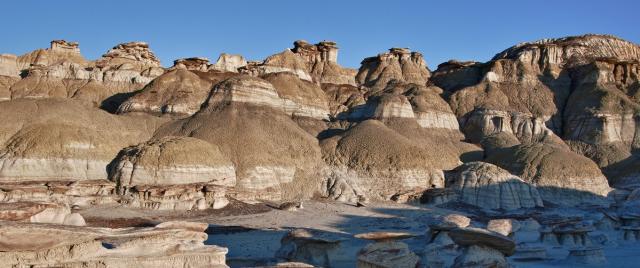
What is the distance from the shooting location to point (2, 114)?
4819 centimetres

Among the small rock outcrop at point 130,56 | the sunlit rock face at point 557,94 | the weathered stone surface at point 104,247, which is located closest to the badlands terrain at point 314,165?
the weathered stone surface at point 104,247

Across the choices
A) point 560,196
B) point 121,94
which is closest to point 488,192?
point 560,196

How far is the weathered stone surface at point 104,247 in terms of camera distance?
40.3 ft

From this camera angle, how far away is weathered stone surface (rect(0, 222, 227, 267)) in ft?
40.3

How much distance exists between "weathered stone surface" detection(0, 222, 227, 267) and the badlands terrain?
4 centimetres

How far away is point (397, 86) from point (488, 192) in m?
42.8

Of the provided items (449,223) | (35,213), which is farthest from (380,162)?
(35,213)

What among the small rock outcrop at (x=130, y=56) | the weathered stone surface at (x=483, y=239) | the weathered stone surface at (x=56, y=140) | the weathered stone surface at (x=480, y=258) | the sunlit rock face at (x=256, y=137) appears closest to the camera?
the weathered stone surface at (x=480, y=258)

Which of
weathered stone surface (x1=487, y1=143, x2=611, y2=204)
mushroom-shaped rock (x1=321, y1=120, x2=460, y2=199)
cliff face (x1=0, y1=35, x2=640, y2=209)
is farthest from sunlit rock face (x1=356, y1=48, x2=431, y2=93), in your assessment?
mushroom-shaped rock (x1=321, y1=120, x2=460, y2=199)

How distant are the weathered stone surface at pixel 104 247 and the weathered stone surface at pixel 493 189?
38501 millimetres

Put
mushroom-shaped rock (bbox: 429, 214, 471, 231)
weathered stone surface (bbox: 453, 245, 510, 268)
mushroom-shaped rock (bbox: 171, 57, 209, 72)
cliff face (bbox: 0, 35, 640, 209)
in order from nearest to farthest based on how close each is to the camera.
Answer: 1. weathered stone surface (bbox: 453, 245, 510, 268)
2. mushroom-shaped rock (bbox: 429, 214, 471, 231)
3. cliff face (bbox: 0, 35, 640, 209)
4. mushroom-shaped rock (bbox: 171, 57, 209, 72)

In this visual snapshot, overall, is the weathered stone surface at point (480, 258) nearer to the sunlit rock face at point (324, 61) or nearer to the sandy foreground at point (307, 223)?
the sandy foreground at point (307, 223)

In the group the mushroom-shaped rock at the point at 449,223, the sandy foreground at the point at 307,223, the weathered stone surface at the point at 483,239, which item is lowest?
the sandy foreground at the point at 307,223

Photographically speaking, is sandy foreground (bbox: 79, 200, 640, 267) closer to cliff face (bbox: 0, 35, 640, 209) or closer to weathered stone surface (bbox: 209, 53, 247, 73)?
cliff face (bbox: 0, 35, 640, 209)
